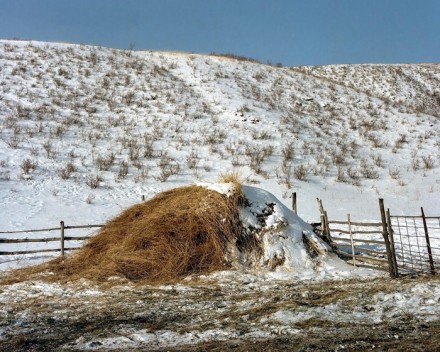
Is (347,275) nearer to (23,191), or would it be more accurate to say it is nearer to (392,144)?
(23,191)

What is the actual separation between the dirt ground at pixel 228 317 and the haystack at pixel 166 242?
2.86ft

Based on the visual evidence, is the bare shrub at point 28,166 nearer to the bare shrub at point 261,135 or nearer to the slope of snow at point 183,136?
the slope of snow at point 183,136

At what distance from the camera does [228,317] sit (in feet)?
18.1

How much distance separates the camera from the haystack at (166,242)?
8781 mm

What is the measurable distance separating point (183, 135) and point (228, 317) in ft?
59.4

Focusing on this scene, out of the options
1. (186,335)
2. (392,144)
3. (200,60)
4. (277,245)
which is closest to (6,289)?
(186,335)

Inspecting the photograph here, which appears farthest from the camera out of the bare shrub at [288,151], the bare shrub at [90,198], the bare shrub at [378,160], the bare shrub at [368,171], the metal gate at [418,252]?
the bare shrub at [378,160]

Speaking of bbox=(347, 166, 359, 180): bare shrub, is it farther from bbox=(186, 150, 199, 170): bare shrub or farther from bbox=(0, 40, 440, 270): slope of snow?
bbox=(186, 150, 199, 170): bare shrub

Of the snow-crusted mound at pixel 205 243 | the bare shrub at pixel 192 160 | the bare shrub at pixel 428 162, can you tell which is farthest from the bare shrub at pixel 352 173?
the snow-crusted mound at pixel 205 243

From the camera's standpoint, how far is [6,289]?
8.00 meters

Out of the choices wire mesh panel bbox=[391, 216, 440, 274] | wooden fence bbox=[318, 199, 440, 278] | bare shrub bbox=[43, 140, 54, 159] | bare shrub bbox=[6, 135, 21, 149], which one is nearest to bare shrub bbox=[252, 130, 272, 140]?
wire mesh panel bbox=[391, 216, 440, 274]

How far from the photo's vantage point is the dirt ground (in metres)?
4.42

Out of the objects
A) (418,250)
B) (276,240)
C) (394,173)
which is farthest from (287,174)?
(276,240)

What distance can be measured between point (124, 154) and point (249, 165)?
6.02 meters
